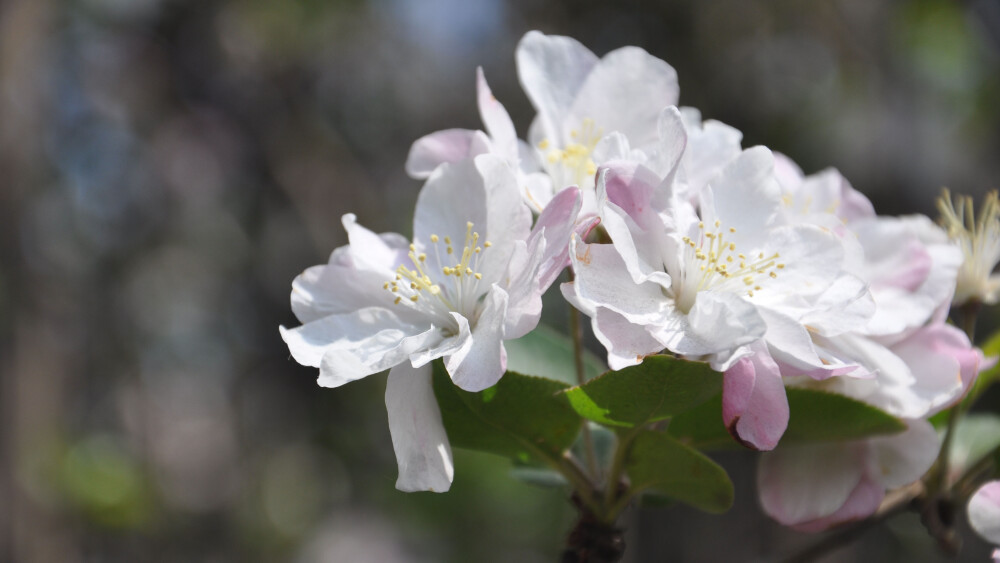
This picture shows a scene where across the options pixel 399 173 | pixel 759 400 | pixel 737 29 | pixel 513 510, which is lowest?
pixel 513 510

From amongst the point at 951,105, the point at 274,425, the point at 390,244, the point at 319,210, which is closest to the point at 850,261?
the point at 390,244

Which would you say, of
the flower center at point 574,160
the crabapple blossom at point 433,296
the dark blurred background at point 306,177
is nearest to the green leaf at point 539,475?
the crabapple blossom at point 433,296

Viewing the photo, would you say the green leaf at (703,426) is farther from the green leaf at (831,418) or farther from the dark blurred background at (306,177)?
the dark blurred background at (306,177)

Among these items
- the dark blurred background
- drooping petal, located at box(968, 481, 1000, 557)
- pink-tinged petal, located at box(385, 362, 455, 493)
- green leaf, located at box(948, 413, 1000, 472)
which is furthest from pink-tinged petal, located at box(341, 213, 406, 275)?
the dark blurred background

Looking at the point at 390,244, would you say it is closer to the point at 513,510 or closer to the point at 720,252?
the point at 720,252

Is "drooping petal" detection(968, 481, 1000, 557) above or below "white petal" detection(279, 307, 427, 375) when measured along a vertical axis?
below

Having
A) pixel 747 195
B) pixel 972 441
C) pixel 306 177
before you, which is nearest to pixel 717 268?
pixel 747 195

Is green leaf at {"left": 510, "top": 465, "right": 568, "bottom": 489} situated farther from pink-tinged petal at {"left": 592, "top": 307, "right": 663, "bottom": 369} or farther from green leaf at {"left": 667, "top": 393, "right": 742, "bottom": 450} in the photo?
pink-tinged petal at {"left": 592, "top": 307, "right": 663, "bottom": 369}
